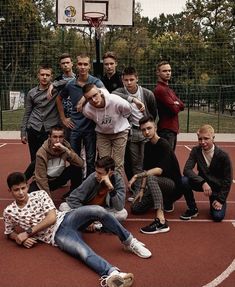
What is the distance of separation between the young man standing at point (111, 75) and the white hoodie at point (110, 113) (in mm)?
856

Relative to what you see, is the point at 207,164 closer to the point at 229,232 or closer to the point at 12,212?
the point at 229,232

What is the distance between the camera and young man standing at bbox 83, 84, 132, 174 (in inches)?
186

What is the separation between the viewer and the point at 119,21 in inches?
469

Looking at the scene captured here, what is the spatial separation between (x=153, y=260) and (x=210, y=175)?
1.58 metres

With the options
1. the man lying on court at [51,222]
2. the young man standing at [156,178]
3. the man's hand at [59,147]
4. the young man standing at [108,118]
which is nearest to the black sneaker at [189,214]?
the young man standing at [156,178]

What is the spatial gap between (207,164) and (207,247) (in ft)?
3.87

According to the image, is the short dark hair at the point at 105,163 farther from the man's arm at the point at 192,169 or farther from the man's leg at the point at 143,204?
the man's arm at the point at 192,169

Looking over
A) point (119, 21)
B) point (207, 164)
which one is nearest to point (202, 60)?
point (119, 21)

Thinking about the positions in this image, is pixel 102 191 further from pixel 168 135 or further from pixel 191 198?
pixel 168 135

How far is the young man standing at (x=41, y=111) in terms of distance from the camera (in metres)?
5.67

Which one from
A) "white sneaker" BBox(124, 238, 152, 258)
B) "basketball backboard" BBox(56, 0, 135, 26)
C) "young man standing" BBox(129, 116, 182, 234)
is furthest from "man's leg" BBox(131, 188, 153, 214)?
"basketball backboard" BBox(56, 0, 135, 26)

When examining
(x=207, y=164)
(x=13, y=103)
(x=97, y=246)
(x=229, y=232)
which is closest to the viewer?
(x=97, y=246)

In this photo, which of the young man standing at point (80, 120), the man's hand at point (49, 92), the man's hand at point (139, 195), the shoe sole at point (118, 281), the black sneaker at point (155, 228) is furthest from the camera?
the man's hand at point (49, 92)

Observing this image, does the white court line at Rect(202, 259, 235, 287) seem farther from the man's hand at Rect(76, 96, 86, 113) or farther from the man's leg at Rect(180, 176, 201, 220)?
the man's hand at Rect(76, 96, 86, 113)
